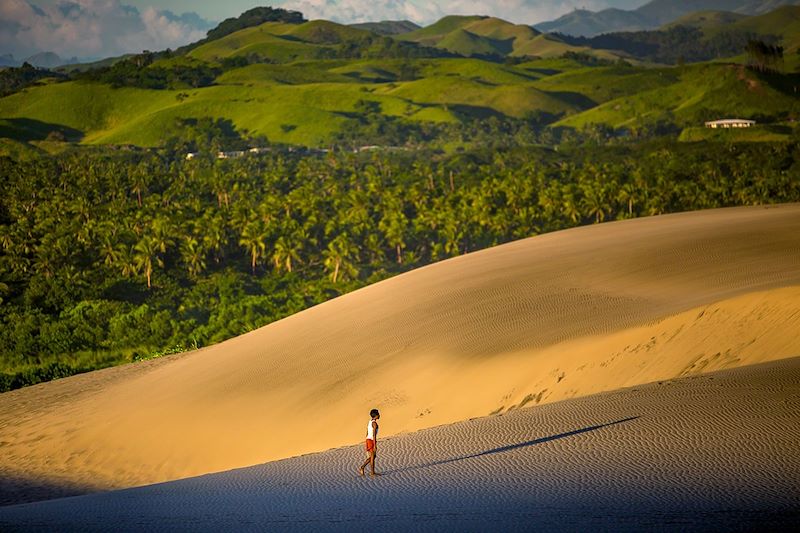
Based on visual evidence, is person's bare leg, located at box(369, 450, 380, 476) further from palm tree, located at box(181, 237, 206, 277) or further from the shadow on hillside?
palm tree, located at box(181, 237, 206, 277)

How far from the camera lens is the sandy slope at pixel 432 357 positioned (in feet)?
86.7

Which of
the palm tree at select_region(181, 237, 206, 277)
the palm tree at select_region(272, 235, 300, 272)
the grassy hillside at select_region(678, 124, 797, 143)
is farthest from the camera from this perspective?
the grassy hillside at select_region(678, 124, 797, 143)

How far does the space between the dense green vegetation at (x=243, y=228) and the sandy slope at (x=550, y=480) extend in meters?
35.2

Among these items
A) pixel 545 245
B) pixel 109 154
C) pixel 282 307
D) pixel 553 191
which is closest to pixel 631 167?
pixel 553 191

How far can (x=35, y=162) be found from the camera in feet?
483

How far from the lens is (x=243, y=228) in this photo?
96.4m

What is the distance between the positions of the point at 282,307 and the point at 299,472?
54.1 meters

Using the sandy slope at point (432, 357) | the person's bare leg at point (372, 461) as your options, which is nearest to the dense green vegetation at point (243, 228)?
the sandy slope at point (432, 357)

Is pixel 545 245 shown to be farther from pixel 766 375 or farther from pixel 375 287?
pixel 766 375

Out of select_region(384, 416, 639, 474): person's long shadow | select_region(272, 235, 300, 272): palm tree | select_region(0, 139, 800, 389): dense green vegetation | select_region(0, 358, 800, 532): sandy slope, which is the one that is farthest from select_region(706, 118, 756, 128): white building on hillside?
select_region(384, 416, 639, 474): person's long shadow

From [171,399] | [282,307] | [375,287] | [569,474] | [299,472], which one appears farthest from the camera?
[282,307]

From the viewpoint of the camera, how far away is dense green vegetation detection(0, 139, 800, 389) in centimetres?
6994

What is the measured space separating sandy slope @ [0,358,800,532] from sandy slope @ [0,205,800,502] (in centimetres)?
360

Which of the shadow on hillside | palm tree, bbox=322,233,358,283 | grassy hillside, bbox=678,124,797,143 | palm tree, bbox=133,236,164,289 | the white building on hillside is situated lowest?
palm tree, bbox=322,233,358,283
